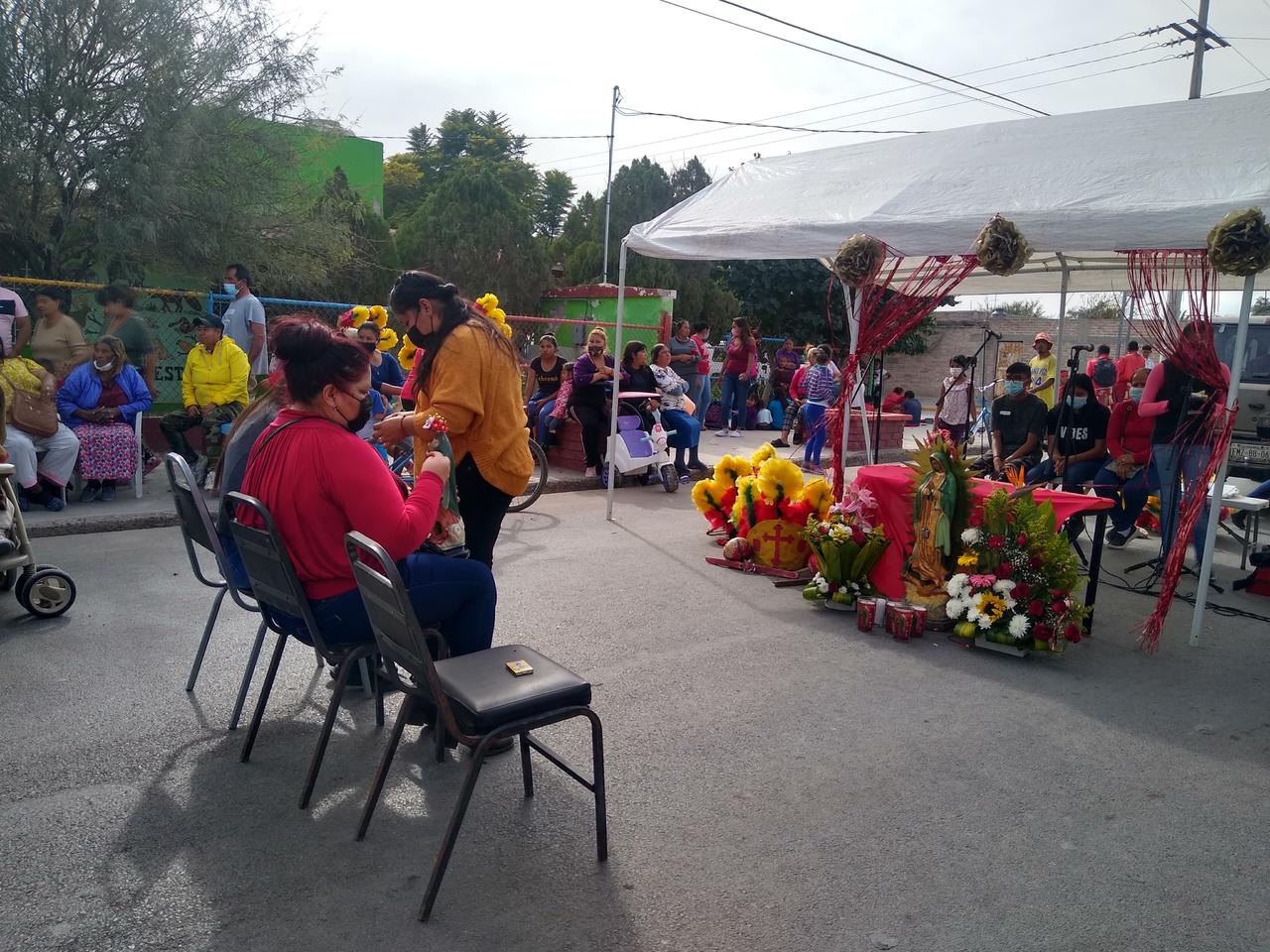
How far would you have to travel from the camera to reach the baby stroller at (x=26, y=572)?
4.90 m

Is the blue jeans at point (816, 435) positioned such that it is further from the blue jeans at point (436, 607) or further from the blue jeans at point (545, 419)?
the blue jeans at point (436, 607)

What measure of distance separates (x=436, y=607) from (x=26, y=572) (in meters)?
3.13

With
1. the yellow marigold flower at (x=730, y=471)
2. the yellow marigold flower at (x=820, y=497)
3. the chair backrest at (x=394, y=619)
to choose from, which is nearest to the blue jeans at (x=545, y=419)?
the yellow marigold flower at (x=730, y=471)

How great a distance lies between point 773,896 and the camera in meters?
2.80

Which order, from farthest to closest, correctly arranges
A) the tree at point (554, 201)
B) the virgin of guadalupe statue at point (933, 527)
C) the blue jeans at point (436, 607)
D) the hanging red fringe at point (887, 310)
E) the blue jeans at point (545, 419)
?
the tree at point (554, 201) < the blue jeans at point (545, 419) < the hanging red fringe at point (887, 310) < the virgin of guadalupe statue at point (933, 527) < the blue jeans at point (436, 607)

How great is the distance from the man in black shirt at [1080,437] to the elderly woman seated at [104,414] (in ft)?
25.3

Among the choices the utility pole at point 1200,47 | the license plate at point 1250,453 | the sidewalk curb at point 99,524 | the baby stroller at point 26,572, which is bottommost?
the sidewalk curb at point 99,524

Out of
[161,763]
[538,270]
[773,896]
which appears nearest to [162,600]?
[161,763]

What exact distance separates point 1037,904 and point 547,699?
1595 millimetres

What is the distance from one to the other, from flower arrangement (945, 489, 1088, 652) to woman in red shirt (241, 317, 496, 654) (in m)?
3.19

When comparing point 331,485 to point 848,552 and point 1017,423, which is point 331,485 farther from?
point 1017,423

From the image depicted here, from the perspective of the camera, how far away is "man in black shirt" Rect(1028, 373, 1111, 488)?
759 cm

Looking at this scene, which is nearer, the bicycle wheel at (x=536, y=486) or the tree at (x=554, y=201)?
the bicycle wheel at (x=536, y=486)

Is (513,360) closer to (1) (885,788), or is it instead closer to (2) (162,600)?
(1) (885,788)
